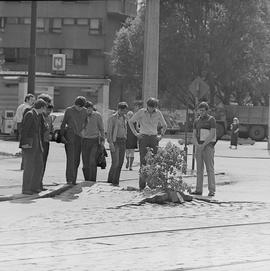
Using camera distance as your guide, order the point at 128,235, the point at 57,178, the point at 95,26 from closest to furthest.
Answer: the point at 128,235 → the point at 57,178 → the point at 95,26

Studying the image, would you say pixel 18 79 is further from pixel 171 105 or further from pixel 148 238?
pixel 148 238

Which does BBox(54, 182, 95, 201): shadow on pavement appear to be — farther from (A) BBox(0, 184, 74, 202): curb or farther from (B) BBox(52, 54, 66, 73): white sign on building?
(B) BBox(52, 54, 66, 73): white sign on building

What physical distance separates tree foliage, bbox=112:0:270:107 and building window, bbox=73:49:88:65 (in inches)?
485

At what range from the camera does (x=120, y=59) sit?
5888 centimetres

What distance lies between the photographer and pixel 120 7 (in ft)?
222

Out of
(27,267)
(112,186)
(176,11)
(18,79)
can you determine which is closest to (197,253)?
(27,267)

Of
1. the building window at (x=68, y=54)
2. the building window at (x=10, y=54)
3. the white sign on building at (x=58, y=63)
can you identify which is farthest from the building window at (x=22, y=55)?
the white sign on building at (x=58, y=63)

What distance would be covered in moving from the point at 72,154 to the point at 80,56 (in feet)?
184

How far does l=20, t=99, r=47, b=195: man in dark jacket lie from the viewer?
12453mm

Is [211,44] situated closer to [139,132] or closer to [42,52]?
[42,52]

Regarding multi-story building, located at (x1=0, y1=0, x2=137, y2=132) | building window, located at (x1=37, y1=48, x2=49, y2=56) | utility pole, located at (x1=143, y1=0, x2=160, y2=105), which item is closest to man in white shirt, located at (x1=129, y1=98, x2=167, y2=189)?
utility pole, located at (x1=143, y1=0, x2=160, y2=105)

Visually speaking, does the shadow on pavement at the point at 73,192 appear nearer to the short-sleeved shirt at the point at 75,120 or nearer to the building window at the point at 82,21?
the short-sleeved shirt at the point at 75,120

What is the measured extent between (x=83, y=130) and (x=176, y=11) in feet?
142

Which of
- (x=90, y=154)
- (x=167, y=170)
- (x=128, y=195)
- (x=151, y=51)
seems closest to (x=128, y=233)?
(x=167, y=170)
